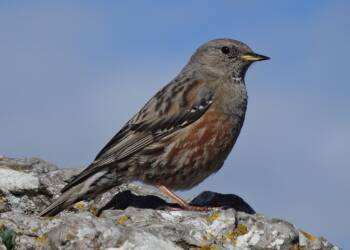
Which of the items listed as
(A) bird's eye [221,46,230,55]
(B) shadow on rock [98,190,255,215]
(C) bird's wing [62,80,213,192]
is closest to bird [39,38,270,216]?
(C) bird's wing [62,80,213,192]

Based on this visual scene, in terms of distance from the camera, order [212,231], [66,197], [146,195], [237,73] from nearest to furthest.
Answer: [212,231] → [66,197] → [146,195] → [237,73]

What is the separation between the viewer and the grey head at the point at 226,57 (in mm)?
9820

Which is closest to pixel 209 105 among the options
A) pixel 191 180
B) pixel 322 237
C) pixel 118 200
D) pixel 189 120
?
pixel 189 120

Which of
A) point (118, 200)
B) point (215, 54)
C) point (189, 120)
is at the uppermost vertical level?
point (215, 54)

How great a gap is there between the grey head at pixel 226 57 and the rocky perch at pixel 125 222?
194 centimetres

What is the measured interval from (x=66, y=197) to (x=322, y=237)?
100 inches

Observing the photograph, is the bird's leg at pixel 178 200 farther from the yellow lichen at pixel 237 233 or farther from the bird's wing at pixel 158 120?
the yellow lichen at pixel 237 233

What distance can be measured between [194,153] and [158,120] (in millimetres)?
628

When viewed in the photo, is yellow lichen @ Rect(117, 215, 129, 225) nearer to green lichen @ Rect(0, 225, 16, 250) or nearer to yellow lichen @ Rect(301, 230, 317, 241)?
green lichen @ Rect(0, 225, 16, 250)

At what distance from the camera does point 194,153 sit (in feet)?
27.8

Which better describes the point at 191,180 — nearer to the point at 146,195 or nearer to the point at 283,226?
the point at 146,195

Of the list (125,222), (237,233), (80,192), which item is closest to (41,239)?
(125,222)

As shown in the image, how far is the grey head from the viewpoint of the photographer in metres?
9.82

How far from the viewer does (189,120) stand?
8.71 metres
